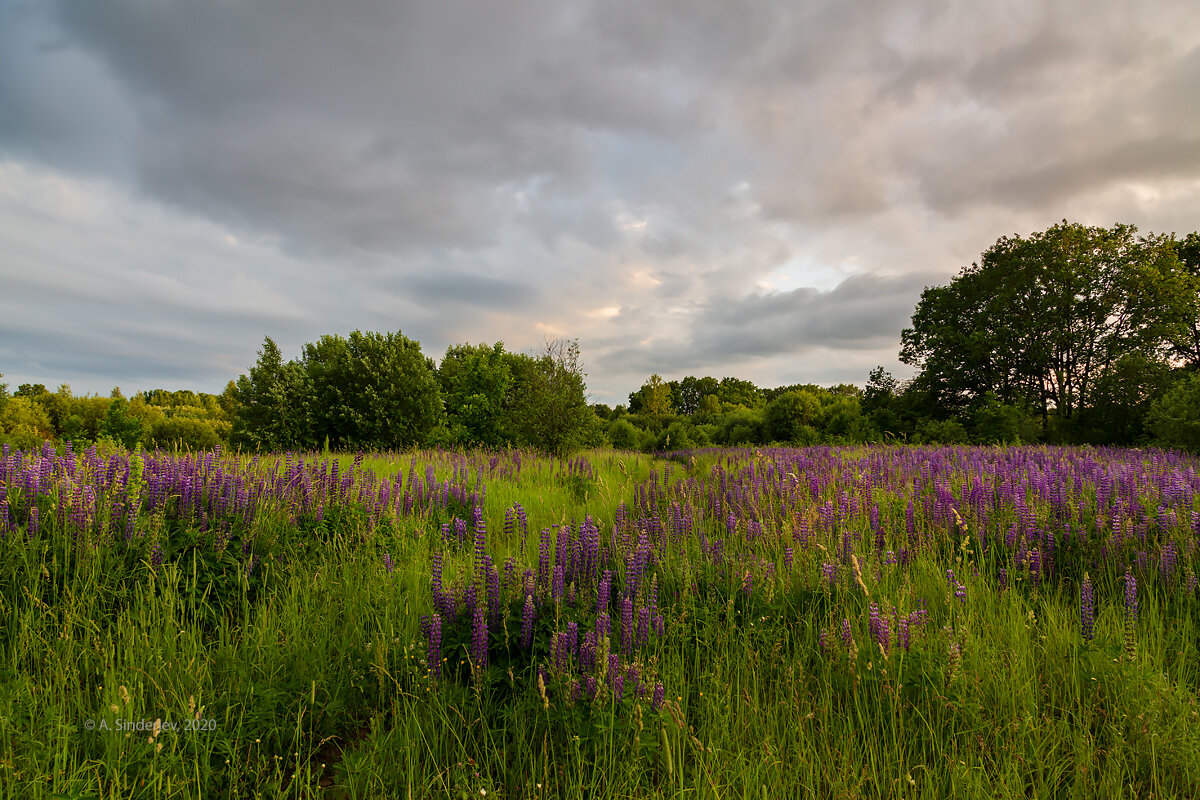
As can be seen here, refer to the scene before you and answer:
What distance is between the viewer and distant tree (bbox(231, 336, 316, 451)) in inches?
810

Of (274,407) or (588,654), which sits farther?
(274,407)

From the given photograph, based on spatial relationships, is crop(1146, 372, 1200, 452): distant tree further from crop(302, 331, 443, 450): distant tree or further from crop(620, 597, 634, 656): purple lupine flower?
crop(302, 331, 443, 450): distant tree

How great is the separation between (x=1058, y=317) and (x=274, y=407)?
3705cm

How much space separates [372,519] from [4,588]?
91.8 inches

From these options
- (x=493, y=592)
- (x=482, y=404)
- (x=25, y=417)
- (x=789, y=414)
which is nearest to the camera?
(x=493, y=592)

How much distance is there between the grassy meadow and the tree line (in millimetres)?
14099

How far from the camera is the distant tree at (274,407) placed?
20.6 m

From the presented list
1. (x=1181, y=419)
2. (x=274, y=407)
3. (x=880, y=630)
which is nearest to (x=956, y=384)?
(x=1181, y=419)

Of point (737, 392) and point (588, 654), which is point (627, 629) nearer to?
point (588, 654)

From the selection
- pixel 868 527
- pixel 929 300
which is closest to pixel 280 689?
pixel 868 527

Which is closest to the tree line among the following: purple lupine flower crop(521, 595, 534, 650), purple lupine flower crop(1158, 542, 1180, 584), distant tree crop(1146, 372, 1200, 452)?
distant tree crop(1146, 372, 1200, 452)

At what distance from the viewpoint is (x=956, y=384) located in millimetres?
27969

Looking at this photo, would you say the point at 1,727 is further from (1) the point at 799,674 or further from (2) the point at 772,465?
(2) the point at 772,465

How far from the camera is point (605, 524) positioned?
5621mm
